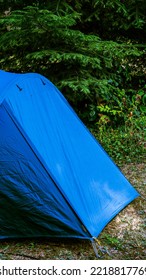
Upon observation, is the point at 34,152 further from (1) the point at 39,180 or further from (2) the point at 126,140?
(2) the point at 126,140

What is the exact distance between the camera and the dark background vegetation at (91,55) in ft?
Answer: 19.5

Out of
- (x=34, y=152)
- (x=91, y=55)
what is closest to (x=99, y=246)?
(x=34, y=152)

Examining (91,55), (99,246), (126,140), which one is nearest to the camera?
(99,246)

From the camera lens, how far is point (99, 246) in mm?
3818

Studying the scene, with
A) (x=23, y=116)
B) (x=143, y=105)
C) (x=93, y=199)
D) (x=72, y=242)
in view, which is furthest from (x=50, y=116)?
(x=143, y=105)

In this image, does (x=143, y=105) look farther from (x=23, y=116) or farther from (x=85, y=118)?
(x=23, y=116)

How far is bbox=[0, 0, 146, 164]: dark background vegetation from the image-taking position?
595 cm

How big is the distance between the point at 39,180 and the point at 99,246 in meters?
0.83

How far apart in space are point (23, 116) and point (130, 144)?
294cm

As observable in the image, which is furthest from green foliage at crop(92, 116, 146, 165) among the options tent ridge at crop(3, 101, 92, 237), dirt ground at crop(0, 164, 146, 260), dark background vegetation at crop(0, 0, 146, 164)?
tent ridge at crop(3, 101, 92, 237)

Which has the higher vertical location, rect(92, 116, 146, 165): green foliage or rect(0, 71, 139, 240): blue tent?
rect(0, 71, 139, 240): blue tent

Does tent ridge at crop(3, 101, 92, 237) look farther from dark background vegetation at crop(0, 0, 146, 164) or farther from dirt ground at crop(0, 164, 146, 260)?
dark background vegetation at crop(0, 0, 146, 164)

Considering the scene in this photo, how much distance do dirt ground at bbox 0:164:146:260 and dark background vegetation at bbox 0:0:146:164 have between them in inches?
83.1

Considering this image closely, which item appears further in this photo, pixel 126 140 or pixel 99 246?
pixel 126 140
